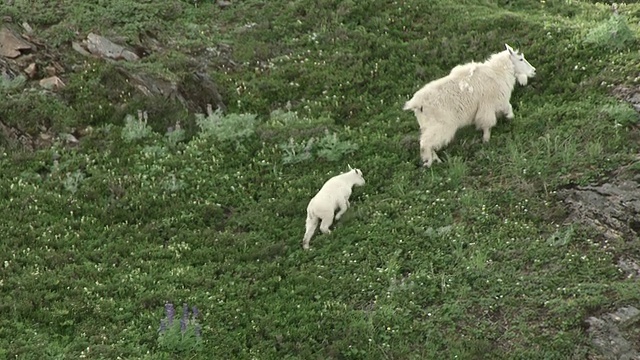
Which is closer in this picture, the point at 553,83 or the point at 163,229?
the point at 163,229

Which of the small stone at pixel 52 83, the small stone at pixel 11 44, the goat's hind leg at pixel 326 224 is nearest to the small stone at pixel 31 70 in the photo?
the small stone at pixel 52 83

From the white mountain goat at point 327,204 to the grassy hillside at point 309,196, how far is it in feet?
0.78

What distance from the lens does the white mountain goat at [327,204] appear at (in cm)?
1041

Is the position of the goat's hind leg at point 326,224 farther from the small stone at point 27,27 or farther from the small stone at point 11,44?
the small stone at point 27,27

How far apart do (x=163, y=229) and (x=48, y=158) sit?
312 centimetres

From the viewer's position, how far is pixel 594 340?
764 cm

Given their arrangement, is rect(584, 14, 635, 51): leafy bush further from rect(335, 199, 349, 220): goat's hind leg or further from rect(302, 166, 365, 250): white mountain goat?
rect(335, 199, 349, 220): goat's hind leg

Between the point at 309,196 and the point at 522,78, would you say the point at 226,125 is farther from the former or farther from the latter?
the point at 522,78

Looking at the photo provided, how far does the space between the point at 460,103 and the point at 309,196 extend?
10.7ft

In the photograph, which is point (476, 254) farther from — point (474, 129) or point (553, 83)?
point (553, 83)

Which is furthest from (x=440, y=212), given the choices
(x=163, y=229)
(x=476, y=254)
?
(x=163, y=229)

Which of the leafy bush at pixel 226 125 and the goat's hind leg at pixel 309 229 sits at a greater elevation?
the leafy bush at pixel 226 125

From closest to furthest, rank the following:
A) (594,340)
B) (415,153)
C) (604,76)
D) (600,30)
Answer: (594,340), (415,153), (604,76), (600,30)

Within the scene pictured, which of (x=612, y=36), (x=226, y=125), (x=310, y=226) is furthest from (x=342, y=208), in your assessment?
(x=612, y=36)
